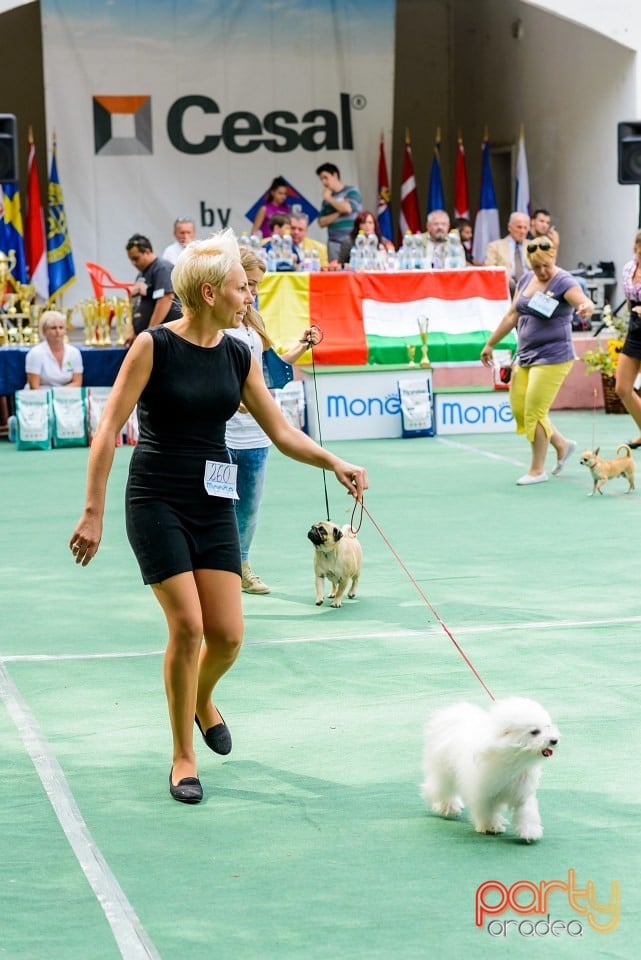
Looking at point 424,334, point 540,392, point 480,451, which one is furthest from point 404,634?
point 424,334

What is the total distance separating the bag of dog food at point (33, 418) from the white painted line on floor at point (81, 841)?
26.4ft

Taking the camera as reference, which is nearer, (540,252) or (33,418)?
(540,252)

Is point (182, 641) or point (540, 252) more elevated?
point (540, 252)

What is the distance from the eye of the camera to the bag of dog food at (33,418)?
13.7 meters

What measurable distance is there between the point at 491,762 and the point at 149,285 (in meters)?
9.71

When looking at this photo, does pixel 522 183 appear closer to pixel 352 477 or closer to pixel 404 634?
pixel 404 634

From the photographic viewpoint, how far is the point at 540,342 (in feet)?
35.8

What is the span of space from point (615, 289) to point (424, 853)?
15.4 meters

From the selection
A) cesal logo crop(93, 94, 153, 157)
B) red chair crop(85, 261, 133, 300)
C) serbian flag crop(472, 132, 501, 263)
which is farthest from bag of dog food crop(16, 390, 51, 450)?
serbian flag crop(472, 132, 501, 263)

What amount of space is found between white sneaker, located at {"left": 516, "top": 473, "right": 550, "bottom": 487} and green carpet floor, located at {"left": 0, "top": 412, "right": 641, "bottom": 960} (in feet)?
5.28

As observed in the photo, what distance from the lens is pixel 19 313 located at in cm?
1530

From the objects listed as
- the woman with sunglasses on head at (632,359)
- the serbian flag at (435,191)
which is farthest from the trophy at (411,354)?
the serbian flag at (435,191)


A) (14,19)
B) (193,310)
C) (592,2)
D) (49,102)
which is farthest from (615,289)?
(193,310)

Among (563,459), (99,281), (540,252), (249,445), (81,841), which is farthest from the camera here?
(99,281)
